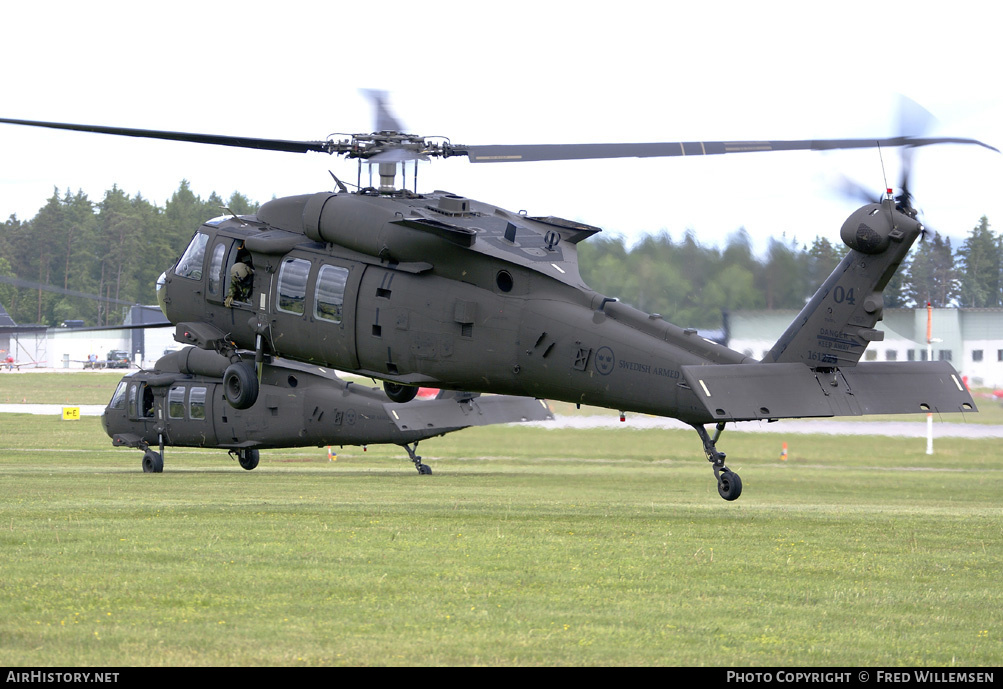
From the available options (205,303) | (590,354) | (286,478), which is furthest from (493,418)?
(590,354)

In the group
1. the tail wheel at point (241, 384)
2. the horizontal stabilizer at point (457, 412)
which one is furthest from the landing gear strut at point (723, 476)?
the horizontal stabilizer at point (457, 412)

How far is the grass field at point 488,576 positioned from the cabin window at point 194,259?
182 inches

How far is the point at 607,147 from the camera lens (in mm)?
20141

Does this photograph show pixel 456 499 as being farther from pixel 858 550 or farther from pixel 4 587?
pixel 4 587

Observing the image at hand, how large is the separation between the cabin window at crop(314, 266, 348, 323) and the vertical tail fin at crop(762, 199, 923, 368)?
25.4 feet

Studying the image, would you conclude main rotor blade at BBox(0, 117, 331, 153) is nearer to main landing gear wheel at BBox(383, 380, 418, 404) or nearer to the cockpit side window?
main landing gear wheel at BBox(383, 380, 418, 404)

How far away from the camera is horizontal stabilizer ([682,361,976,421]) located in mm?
18031

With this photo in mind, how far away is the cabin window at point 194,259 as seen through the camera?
2545 cm

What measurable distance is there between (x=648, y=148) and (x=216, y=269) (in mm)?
9689

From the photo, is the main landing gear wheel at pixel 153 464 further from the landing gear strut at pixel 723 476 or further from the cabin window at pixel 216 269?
the landing gear strut at pixel 723 476

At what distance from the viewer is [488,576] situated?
600 inches
